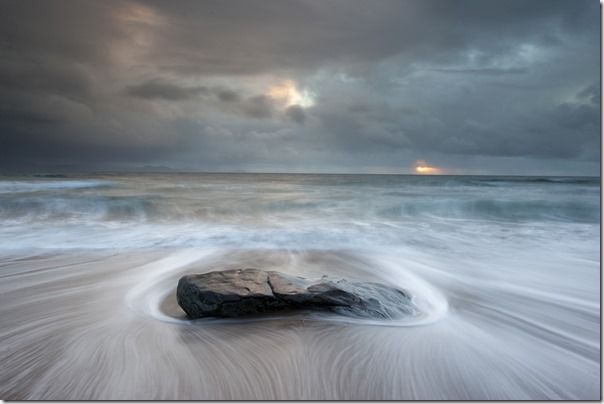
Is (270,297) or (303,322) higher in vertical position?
(270,297)

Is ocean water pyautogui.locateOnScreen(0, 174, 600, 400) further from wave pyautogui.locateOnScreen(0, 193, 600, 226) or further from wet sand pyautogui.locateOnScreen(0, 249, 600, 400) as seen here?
wave pyautogui.locateOnScreen(0, 193, 600, 226)

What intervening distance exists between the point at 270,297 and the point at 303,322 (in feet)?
0.73

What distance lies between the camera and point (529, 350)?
1.60m

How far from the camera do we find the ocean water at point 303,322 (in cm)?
132

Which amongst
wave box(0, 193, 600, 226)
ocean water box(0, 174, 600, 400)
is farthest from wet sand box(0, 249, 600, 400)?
wave box(0, 193, 600, 226)

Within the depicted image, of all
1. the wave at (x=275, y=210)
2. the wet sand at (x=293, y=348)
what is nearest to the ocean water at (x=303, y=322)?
the wet sand at (x=293, y=348)

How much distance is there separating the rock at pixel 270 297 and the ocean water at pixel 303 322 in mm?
63

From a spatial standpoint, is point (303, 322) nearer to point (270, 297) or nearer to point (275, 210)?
point (270, 297)

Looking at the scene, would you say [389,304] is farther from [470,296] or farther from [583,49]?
[583,49]

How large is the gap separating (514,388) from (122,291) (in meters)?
2.37

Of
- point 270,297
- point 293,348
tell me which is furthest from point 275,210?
point 293,348

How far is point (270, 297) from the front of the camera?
1799 mm

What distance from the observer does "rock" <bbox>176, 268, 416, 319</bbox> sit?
177 centimetres

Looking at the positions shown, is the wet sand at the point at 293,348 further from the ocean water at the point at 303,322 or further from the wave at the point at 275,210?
the wave at the point at 275,210
